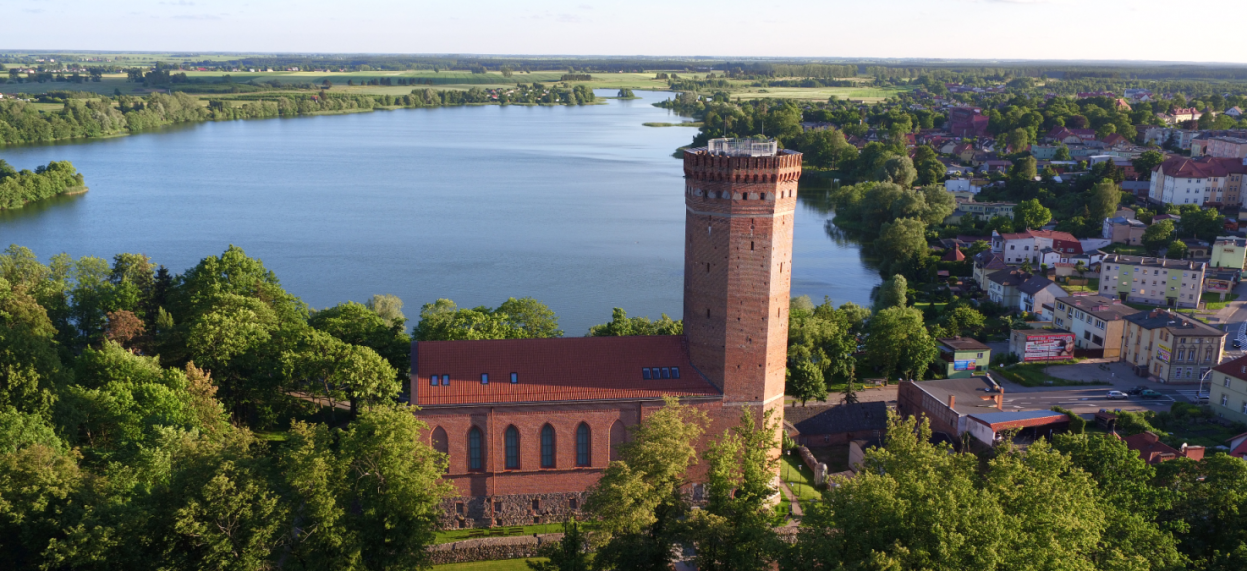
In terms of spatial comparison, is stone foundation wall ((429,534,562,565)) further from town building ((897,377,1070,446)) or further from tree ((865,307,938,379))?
tree ((865,307,938,379))

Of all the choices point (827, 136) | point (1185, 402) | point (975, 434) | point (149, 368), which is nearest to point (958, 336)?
point (1185, 402)

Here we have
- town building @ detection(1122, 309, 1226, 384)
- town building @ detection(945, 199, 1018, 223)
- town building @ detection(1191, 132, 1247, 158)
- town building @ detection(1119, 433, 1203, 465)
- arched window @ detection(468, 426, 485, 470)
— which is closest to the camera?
arched window @ detection(468, 426, 485, 470)

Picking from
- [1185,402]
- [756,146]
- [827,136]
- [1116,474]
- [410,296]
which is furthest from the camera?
[827,136]

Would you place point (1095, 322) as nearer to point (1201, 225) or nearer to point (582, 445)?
point (1201, 225)

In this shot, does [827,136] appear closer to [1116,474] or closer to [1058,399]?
[1058,399]

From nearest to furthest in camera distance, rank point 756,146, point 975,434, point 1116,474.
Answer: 1. point 1116,474
2. point 756,146
3. point 975,434

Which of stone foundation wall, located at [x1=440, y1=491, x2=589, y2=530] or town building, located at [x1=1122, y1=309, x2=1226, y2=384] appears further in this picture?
town building, located at [x1=1122, y1=309, x2=1226, y2=384]

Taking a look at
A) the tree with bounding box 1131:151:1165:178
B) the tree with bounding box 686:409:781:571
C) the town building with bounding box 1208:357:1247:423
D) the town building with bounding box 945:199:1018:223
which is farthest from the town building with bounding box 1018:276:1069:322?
the tree with bounding box 1131:151:1165:178
